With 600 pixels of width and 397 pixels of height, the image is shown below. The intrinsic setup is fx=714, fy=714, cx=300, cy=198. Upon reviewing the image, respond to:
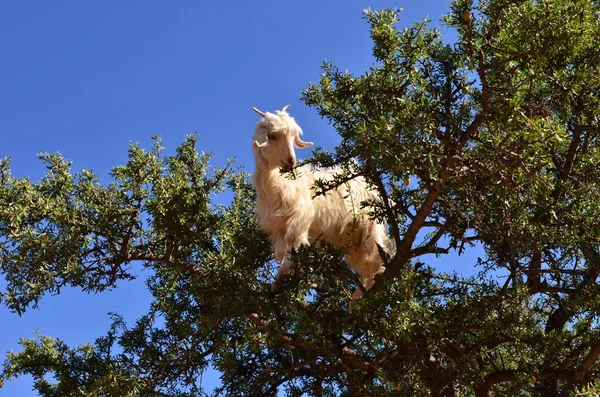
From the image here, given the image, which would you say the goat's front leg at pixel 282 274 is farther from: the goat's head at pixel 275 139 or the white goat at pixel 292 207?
the goat's head at pixel 275 139

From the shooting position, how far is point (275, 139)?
6.84 metres

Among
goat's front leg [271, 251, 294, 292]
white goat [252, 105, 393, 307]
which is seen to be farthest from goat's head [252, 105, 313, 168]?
goat's front leg [271, 251, 294, 292]

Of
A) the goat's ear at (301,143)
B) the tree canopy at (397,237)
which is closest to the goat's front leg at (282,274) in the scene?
the tree canopy at (397,237)

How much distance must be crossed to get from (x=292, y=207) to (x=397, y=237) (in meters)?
1.67

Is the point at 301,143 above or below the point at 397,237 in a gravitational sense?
above

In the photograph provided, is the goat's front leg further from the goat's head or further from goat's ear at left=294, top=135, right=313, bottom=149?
goat's ear at left=294, top=135, right=313, bottom=149

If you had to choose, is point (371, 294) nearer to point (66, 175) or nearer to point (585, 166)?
point (585, 166)

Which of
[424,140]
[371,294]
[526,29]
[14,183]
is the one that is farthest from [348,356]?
[14,183]

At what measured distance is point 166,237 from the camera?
20.7ft

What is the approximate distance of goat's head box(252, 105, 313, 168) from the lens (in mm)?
6824

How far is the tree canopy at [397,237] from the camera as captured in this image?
4844mm

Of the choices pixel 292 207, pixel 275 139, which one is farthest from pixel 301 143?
pixel 292 207

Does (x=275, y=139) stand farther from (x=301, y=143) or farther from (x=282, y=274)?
(x=282, y=274)

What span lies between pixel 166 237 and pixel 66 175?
103cm
